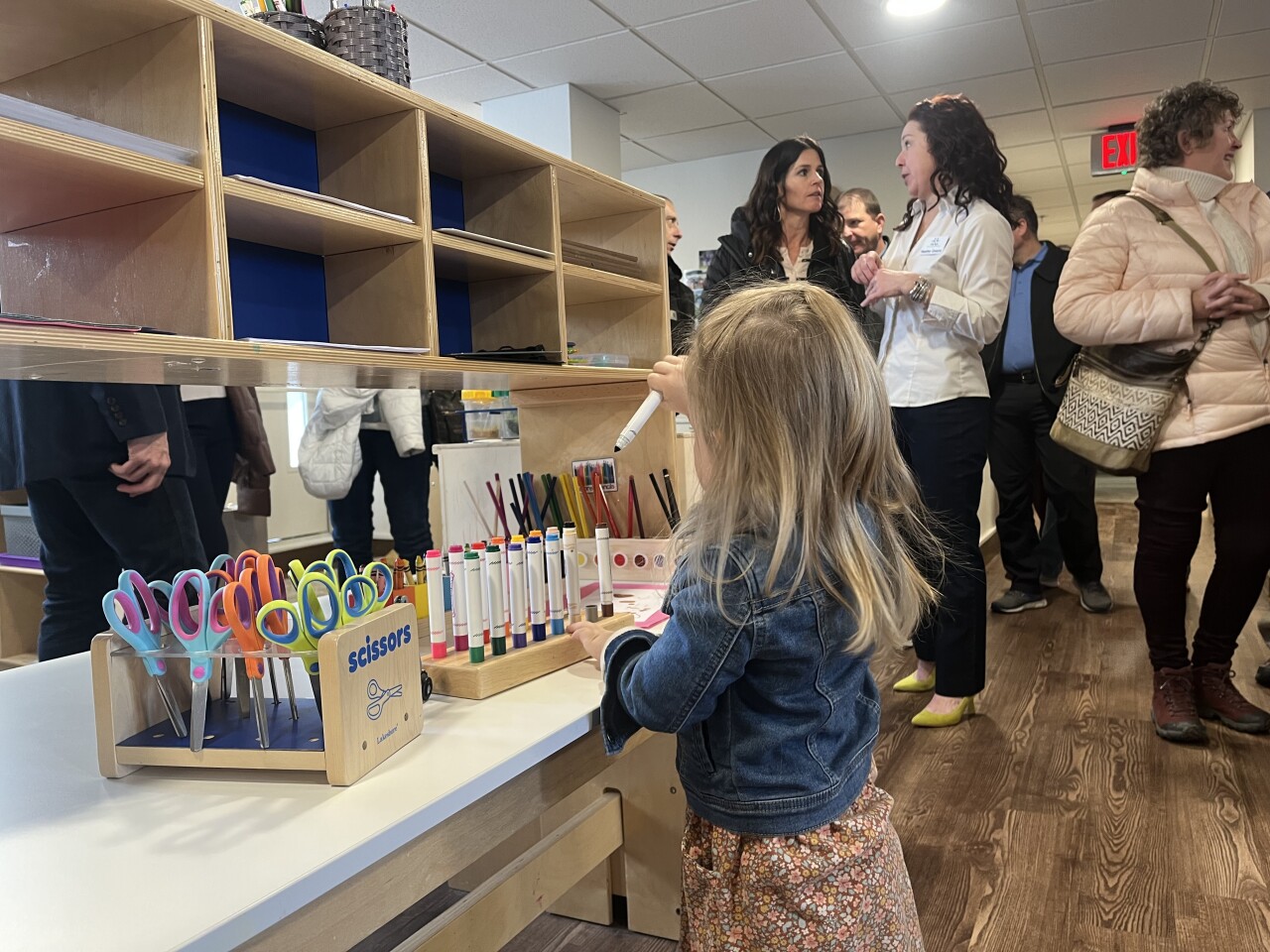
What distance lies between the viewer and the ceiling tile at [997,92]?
4.46m

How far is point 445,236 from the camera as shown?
4.41ft

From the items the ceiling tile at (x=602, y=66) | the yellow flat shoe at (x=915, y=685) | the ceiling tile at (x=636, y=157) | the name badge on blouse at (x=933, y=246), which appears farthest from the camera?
the ceiling tile at (x=636, y=157)

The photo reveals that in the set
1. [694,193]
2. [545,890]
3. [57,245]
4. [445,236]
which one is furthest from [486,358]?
[694,193]

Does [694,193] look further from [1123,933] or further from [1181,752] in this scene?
[1123,933]

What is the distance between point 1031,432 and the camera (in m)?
3.67

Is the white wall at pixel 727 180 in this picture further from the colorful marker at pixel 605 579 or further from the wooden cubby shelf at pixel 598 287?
the colorful marker at pixel 605 579

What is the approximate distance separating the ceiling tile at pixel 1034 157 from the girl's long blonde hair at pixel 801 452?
207 inches

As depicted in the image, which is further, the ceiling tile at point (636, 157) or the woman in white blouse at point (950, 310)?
the ceiling tile at point (636, 157)

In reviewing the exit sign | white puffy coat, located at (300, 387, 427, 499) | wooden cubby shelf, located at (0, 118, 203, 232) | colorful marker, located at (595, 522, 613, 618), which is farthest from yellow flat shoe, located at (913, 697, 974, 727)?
the exit sign

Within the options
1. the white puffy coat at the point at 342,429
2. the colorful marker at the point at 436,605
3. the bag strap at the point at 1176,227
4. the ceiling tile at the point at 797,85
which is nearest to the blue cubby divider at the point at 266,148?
the colorful marker at the point at 436,605

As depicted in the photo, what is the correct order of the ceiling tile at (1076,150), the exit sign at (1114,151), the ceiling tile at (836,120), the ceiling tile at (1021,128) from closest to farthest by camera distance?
the ceiling tile at (836,120) → the ceiling tile at (1021,128) → the exit sign at (1114,151) → the ceiling tile at (1076,150)

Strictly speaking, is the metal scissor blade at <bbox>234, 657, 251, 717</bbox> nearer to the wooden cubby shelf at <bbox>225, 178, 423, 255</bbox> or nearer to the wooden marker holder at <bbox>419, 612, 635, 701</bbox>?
the wooden marker holder at <bbox>419, 612, 635, 701</bbox>

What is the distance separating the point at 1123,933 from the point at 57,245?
194cm

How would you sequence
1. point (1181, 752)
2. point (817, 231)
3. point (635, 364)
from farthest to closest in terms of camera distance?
point (817, 231) < point (1181, 752) < point (635, 364)
